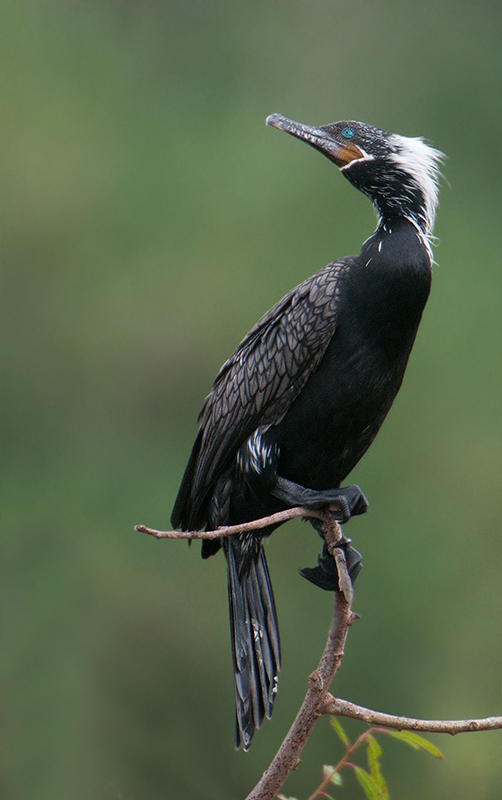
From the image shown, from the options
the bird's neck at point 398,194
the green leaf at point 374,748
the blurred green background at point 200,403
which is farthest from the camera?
the blurred green background at point 200,403

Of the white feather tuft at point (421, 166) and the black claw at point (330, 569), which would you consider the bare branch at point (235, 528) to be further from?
the white feather tuft at point (421, 166)

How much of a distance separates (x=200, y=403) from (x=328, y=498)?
13.5ft

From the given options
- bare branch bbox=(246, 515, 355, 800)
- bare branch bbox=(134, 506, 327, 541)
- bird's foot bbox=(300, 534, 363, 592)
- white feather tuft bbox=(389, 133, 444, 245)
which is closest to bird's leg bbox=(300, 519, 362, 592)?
bird's foot bbox=(300, 534, 363, 592)

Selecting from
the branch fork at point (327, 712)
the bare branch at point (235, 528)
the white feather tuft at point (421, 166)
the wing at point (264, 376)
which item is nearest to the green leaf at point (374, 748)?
the branch fork at point (327, 712)

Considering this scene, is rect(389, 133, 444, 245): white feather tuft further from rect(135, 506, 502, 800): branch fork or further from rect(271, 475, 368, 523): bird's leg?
rect(135, 506, 502, 800): branch fork

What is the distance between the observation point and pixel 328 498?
110 inches

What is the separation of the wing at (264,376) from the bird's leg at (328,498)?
200 mm

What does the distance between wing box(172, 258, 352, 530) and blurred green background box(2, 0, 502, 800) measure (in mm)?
2935

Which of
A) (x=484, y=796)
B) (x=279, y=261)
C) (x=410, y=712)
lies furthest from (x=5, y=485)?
(x=484, y=796)

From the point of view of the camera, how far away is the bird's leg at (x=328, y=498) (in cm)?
280

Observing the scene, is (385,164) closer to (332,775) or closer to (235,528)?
(235,528)

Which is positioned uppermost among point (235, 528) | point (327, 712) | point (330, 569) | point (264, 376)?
point (264, 376)

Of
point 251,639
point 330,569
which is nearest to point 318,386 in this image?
Answer: point 330,569

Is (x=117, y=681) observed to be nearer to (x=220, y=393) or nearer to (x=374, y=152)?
(x=220, y=393)
